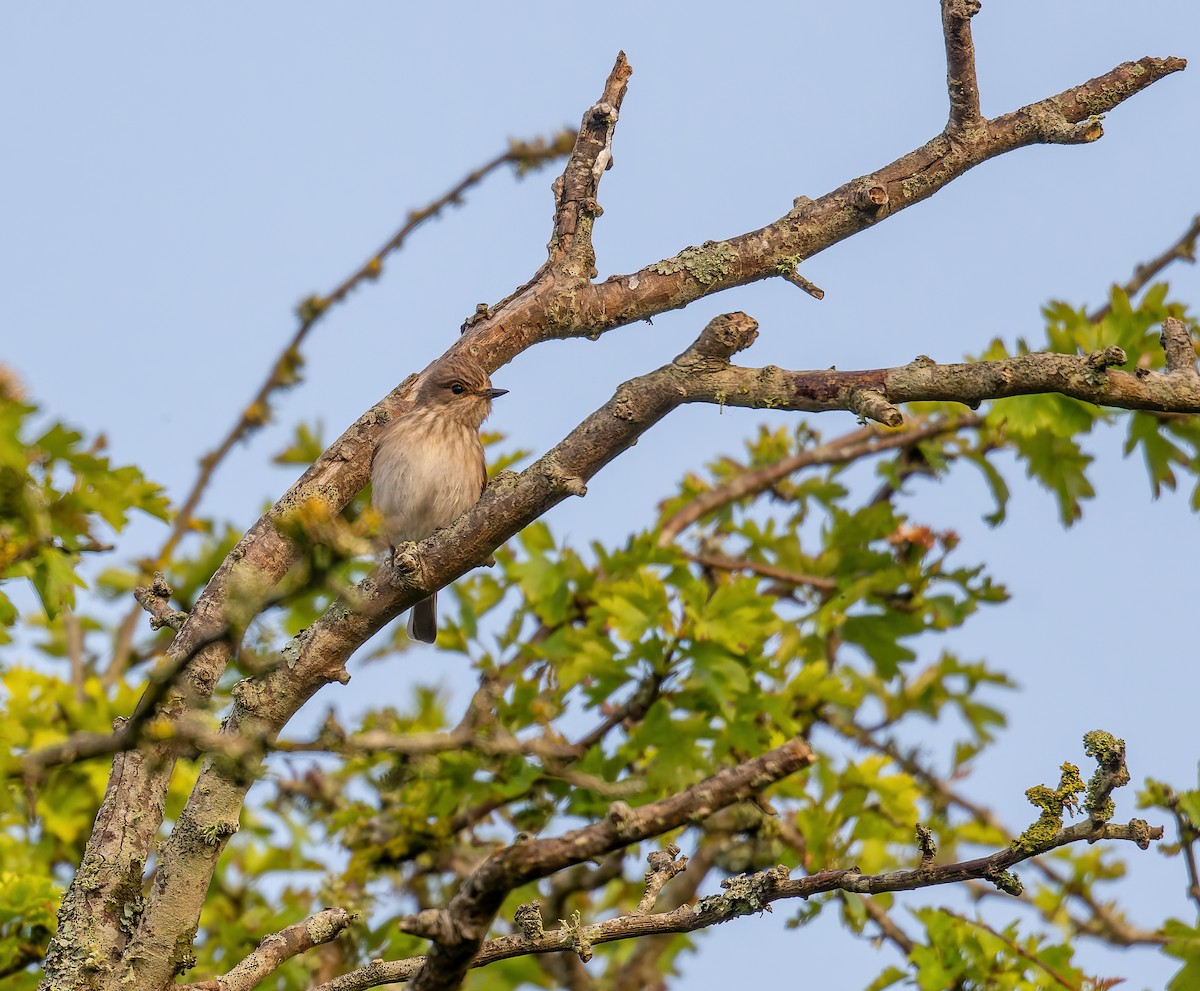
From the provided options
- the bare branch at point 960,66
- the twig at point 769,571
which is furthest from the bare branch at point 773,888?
the twig at point 769,571

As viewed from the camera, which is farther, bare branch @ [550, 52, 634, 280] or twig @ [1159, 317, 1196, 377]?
bare branch @ [550, 52, 634, 280]

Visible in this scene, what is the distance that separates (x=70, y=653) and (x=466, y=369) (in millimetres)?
4253

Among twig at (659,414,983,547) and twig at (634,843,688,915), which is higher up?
twig at (659,414,983,547)

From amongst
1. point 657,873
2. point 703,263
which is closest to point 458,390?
point 703,263

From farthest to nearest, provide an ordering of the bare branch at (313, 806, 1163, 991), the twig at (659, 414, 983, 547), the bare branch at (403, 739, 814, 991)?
the twig at (659, 414, 983, 547), the bare branch at (313, 806, 1163, 991), the bare branch at (403, 739, 814, 991)

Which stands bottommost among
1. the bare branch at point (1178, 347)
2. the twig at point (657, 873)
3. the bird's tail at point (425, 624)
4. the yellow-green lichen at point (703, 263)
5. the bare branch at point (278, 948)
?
the twig at point (657, 873)

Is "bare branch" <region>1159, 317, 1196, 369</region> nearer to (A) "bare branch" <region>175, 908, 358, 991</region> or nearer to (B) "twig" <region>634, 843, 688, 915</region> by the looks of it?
(B) "twig" <region>634, 843, 688, 915</region>

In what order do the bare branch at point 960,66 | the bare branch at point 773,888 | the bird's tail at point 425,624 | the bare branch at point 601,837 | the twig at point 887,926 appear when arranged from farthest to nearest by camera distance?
the bird's tail at point 425,624
the twig at point 887,926
the bare branch at point 960,66
the bare branch at point 773,888
the bare branch at point 601,837

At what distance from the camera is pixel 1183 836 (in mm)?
5020

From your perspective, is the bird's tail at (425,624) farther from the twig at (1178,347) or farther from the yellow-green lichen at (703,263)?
the twig at (1178,347)

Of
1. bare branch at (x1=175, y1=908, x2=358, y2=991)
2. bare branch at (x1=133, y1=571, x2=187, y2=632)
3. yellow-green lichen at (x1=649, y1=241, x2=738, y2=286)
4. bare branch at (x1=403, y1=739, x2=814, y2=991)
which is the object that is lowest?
bare branch at (x1=403, y1=739, x2=814, y2=991)

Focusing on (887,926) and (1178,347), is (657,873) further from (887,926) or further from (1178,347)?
(887,926)

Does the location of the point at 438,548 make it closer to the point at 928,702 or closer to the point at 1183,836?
the point at 1183,836

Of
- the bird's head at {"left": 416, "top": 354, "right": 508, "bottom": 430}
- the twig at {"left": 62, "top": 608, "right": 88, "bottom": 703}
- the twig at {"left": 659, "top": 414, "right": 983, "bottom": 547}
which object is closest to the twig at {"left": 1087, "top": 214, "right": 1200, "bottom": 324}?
the twig at {"left": 659, "top": 414, "right": 983, "bottom": 547}
